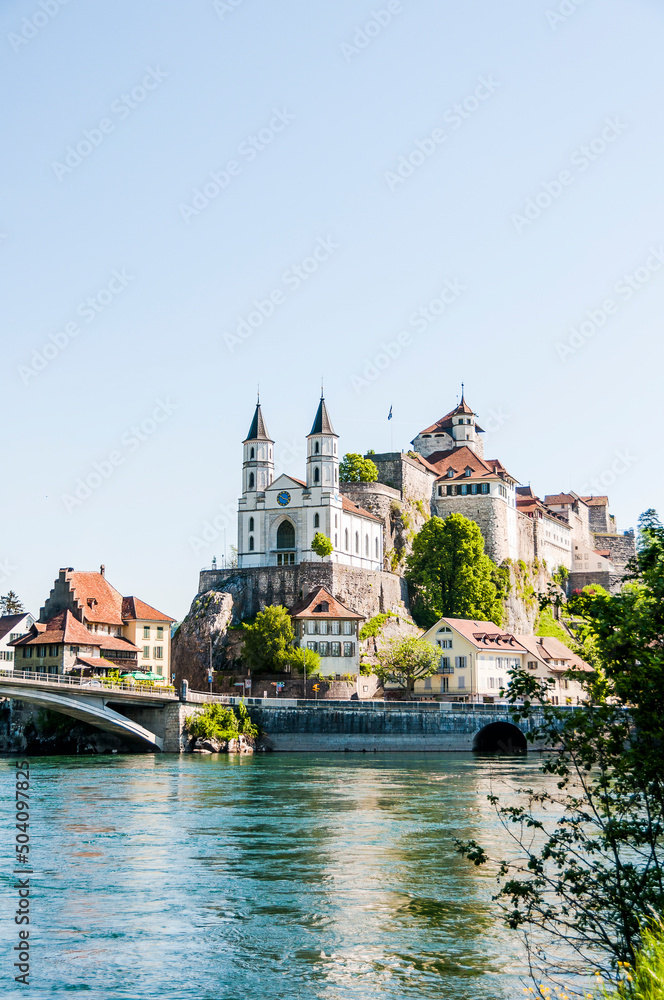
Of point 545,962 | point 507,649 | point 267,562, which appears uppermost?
point 267,562

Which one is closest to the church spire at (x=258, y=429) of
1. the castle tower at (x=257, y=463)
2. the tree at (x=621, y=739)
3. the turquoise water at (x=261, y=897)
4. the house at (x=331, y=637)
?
the castle tower at (x=257, y=463)

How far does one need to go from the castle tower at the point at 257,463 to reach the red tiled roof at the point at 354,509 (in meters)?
7.06

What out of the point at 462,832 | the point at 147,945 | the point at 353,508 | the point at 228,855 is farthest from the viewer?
the point at 353,508

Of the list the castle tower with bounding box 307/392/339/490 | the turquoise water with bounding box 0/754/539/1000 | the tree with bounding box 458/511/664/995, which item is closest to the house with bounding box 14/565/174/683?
the castle tower with bounding box 307/392/339/490

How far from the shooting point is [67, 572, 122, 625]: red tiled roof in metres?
86.9

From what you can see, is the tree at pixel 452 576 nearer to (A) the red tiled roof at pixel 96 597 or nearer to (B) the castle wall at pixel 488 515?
(B) the castle wall at pixel 488 515

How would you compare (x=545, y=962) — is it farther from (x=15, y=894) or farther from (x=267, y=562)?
(x=267, y=562)

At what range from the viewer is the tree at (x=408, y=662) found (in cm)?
8788

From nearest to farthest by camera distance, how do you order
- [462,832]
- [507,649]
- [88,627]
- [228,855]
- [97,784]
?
[228,855], [462,832], [97,784], [88,627], [507,649]

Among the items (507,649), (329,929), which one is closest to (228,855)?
(329,929)

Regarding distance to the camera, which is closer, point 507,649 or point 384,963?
point 384,963

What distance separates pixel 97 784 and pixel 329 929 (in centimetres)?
3003

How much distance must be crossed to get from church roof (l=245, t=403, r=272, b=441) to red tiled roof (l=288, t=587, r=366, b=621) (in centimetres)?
1659

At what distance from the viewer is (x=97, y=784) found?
161ft
